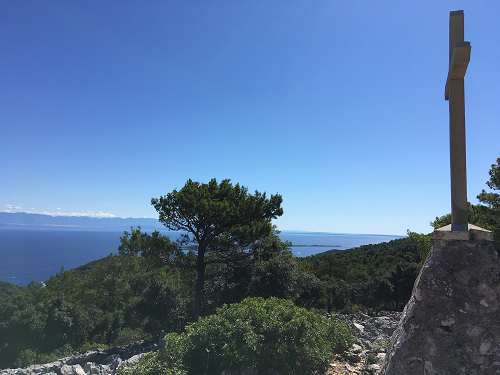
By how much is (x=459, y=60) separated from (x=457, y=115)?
2.45ft

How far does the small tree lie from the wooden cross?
35.3 ft

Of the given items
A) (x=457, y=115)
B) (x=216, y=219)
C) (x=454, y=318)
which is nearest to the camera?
(x=454, y=318)

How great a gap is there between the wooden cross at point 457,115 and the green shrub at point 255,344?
3.63 m

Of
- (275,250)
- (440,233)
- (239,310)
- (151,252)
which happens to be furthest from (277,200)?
(440,233)

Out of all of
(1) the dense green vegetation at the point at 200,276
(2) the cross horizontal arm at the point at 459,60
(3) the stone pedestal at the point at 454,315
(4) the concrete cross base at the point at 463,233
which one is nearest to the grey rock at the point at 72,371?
(1) the dense green vegetation at the point at 200,276

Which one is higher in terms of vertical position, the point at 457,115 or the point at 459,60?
the point at 459,60

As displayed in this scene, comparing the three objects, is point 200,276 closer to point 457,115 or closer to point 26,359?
point 26,359

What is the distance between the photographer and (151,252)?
1462cm

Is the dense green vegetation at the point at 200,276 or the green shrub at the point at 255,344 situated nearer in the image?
the green shrub at the point at 255,344

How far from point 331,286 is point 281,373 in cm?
1846

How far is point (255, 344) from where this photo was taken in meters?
5.33

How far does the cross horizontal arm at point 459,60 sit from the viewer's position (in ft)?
12.0

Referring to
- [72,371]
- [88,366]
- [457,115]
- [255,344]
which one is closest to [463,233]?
[457,115]

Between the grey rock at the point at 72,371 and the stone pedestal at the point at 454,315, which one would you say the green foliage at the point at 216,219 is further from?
the stone pedestal at the point at 454,315
